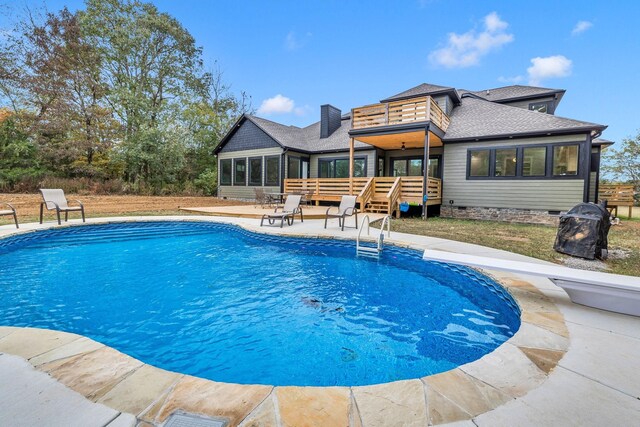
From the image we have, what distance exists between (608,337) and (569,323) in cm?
26

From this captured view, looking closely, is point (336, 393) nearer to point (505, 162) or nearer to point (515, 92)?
point (505, 162)

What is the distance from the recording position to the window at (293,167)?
15023 mm

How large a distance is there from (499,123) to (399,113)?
4.11m

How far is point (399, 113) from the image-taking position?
11.2 metres

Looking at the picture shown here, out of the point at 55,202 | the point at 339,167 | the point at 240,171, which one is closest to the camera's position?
the point at 55,202

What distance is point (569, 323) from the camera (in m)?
2.58

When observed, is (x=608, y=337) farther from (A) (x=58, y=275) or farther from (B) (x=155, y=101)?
(B) (x=155, y=101)

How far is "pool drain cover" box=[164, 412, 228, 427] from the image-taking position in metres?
1.42

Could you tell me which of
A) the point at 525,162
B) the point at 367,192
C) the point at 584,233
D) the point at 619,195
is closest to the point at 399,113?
the point at 367,192

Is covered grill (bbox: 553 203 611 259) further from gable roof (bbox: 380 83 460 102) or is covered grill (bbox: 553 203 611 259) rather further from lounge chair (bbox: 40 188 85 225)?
lounge chair (bbox: 40 188 85 225)

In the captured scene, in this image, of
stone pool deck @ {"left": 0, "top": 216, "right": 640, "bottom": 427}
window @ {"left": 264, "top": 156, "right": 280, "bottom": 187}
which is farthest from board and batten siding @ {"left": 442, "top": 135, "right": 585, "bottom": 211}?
stone pool deck @ {"left": 0, "top": 216, "right": 640, "bottom": 427}

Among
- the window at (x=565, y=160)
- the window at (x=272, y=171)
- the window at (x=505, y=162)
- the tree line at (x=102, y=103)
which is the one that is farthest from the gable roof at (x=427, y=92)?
the tree line at (x=102, y=103)

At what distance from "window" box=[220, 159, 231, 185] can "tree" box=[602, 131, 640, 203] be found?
2521cm

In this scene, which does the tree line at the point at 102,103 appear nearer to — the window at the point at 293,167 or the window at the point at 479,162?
the window at the point at 293,167
